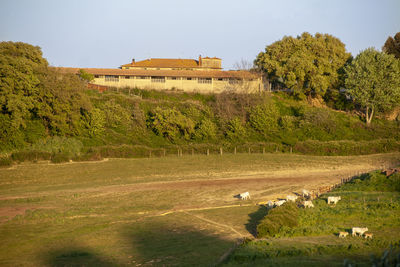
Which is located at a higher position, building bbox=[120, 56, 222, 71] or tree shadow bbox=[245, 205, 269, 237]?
building bbox=[120, 56, 222, 71]

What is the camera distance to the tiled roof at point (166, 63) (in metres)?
85.8

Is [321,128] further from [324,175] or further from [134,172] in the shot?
[134,172]

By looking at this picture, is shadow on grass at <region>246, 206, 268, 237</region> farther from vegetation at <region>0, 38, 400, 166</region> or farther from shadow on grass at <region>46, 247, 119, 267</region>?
vegetation at <region>0, 38, 400, 166</region>

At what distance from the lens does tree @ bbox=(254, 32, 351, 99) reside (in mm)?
72938

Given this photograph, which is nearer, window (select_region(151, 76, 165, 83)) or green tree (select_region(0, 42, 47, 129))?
green tree (select_region(0, 42, 47, 129))

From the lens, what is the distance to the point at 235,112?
67.0 meters

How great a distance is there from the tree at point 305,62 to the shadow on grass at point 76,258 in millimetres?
57267

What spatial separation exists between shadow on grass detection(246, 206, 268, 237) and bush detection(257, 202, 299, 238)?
0.95m

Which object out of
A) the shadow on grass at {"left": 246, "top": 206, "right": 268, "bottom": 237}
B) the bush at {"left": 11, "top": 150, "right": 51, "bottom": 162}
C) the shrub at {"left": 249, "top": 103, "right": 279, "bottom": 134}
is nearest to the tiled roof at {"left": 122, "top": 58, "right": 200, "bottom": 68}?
the shrub at {"left": 249, "top": 103, "right": 279, "bottom": 134}

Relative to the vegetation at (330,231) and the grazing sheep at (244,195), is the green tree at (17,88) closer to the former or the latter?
the grazing sheep at (244,195)

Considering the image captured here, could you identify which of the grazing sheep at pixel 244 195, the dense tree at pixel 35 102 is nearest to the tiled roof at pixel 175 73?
the dense tree at pixel 35 102

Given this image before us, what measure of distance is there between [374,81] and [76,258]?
60526 mm

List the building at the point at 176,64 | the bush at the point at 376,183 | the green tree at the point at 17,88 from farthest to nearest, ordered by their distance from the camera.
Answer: the building at the point at 176,64, the green tree at the point at 17,88, the bush at the point at 376,183

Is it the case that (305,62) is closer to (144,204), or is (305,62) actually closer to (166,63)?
(166,63)
